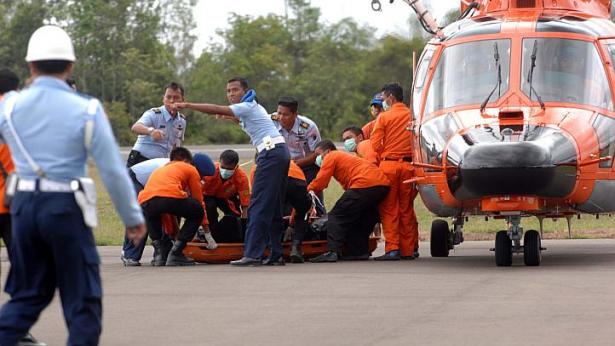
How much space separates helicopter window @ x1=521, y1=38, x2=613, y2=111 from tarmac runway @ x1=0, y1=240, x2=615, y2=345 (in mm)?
1762

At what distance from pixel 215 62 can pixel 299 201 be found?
6938 cm

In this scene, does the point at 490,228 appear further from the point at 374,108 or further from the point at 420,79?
the point at 420,79

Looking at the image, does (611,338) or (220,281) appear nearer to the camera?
(611,338)

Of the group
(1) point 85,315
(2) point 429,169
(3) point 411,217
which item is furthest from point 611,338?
(3) point 411,217

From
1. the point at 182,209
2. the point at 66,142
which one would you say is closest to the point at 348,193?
the point at 182,209

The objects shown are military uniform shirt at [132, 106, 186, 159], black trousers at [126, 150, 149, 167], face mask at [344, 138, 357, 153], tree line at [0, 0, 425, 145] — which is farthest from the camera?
tree line at [0, 0, 425, 145]

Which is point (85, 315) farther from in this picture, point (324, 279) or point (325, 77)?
point (325, 77)

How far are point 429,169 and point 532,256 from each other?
1398 millimetres

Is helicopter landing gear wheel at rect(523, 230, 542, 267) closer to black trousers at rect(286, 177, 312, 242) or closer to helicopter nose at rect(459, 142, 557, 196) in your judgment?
helicopter nose at rect(459, 142, 557, 196)

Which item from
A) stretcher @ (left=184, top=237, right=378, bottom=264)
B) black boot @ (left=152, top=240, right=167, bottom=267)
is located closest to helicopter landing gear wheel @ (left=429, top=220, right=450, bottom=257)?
stretcher @ (left=184, top=237, right=378, bottom=264)

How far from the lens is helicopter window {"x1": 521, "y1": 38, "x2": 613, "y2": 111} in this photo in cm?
1550

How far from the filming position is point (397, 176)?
16750 millimetres

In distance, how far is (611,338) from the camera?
32.2 ft

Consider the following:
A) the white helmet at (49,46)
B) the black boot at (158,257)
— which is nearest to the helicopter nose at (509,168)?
the black boot at (158,257)
